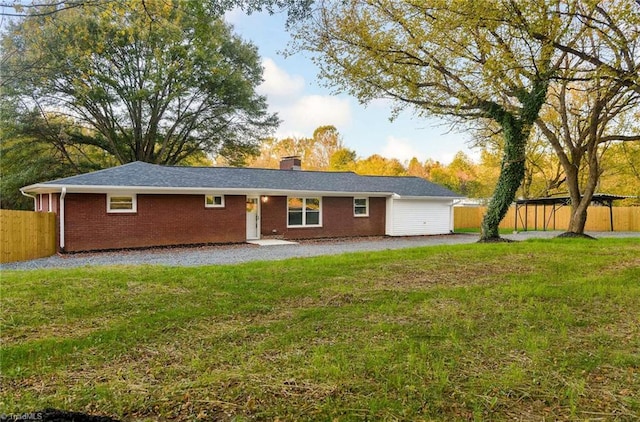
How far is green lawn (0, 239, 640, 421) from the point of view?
9.04ft

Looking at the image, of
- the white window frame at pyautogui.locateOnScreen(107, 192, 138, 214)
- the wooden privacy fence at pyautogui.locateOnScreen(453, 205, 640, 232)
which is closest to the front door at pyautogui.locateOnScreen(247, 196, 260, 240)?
the white window frame at pyautogui.locateOnScreen(107, 192, 138, 214)

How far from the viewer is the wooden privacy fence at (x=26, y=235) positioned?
10539 millimetres

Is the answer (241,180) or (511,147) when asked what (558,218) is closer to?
(511,147)

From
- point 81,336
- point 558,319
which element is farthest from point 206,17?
point 558,319

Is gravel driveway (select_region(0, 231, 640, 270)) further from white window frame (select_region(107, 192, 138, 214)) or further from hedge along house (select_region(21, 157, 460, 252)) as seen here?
white window frame (select_region(107, 192, 138, 214))

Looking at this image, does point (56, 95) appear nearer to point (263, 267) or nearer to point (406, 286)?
point (263, 267)

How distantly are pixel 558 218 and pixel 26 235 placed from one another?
2991cm

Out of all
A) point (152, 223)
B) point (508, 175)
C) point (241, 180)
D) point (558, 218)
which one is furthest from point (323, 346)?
point (558, 218)

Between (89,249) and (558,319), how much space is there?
531 inches

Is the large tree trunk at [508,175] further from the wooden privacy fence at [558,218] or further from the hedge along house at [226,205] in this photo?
the wooden privacy fence at [558,218]

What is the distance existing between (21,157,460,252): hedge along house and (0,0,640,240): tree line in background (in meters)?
4.25

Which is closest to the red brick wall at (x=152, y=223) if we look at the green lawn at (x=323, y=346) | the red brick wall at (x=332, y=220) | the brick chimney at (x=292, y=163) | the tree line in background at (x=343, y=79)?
the red brick wall at (x=332, y=220)

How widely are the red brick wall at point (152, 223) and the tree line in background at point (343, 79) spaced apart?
15.7 ft

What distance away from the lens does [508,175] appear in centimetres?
1388
